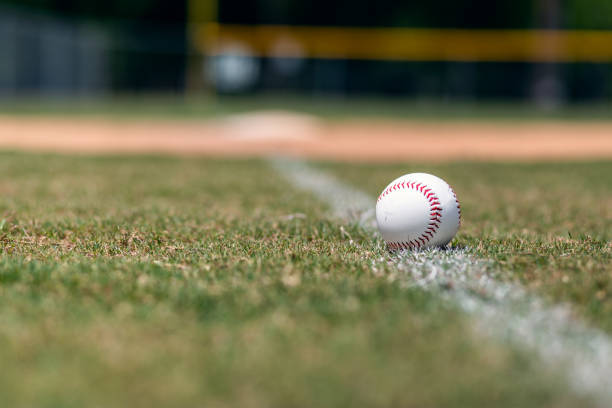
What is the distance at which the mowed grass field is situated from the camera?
173 cm

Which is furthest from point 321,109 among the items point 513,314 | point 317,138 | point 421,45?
point 513,314

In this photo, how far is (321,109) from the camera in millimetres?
20641

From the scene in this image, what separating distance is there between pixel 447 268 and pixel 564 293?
49 cm

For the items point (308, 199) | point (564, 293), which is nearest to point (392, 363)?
point (564, 293)

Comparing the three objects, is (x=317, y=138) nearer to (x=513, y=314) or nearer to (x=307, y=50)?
(x=513, y=314)

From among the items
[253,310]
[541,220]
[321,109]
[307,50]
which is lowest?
[321,109]

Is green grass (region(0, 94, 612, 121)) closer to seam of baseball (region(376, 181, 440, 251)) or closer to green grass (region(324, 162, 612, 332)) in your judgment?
green grass (region(324, 162, 612, 332))

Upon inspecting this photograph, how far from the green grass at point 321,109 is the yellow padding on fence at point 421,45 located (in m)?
1.47

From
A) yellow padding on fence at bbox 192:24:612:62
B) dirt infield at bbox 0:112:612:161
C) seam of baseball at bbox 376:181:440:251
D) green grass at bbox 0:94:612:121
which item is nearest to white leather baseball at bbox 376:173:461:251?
seam of baseball at bbox 376:181:440:251

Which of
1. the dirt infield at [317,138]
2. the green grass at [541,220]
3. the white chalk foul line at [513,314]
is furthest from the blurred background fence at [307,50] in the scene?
the white chalk foul line at [513,314]

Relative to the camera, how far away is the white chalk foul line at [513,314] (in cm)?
189

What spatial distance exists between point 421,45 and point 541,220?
2049cm

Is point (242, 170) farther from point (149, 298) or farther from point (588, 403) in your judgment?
point (588, 403)

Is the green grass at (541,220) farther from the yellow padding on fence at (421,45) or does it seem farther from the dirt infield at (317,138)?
the yellow padding on fence at (421,45)
